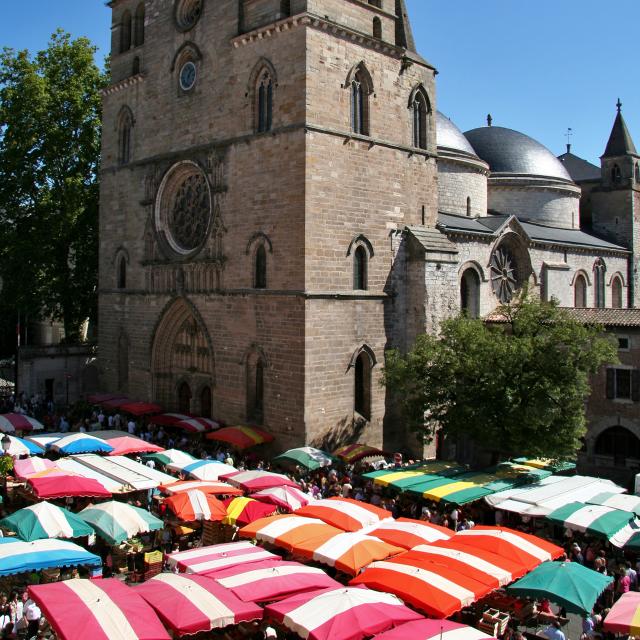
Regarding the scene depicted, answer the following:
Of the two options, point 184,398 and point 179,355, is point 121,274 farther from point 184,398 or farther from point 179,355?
point 184,398

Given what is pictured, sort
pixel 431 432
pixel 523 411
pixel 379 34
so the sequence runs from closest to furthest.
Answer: pixel 523 411
pixel 431 432
pixel 379 34

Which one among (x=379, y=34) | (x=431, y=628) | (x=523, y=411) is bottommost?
(x=431, y=628)

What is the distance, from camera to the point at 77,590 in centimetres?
996

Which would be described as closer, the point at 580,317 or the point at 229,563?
the point at 229,563

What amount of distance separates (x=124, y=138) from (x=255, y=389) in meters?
13.3

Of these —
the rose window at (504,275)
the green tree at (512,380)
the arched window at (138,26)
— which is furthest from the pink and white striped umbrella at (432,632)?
the arched window at (138,26)

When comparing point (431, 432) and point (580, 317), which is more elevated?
point (580, 317)

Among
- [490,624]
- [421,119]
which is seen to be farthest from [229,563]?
[421,119]

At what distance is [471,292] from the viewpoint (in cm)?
2691

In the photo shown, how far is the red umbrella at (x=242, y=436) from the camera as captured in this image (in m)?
21.1

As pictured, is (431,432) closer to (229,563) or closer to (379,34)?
(229,563)

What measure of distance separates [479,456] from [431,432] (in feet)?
16.5

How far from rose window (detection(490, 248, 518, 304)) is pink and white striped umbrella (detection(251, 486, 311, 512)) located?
48.0 feet

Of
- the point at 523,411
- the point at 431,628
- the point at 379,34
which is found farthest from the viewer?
the point at 379,34
